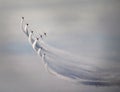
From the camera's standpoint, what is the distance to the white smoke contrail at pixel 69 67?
230cm

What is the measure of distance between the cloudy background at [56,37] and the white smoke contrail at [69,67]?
0.16ft

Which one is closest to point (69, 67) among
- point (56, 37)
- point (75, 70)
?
point (75, 70)

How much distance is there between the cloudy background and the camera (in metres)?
2.32

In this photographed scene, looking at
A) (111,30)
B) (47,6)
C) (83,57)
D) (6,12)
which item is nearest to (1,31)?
(6,12)

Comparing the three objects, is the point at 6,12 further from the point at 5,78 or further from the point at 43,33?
the point at 5,78

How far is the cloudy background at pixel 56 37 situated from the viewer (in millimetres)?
2316

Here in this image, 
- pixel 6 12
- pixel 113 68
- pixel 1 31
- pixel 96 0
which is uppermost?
pixel 96 0

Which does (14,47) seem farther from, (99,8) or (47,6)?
(99,8)

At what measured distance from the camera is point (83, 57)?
2.31 meters

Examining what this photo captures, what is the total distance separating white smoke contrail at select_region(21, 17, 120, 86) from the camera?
2.30m

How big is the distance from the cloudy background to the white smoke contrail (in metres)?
0.05

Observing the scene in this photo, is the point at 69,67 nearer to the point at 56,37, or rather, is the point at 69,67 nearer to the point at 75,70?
the point at 75,70

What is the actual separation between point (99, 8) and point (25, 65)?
0.89 metres

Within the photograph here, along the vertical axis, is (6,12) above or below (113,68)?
above
